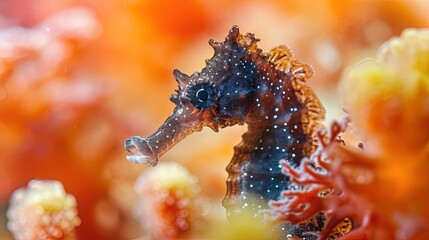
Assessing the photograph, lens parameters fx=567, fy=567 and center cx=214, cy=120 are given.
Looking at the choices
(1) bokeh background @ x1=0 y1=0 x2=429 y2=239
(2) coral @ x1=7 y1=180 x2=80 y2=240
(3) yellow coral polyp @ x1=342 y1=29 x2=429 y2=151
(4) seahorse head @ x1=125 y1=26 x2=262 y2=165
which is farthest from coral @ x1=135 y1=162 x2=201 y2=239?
(3) yellow coral polyp @ x1=342 y1=29 x2=429 y2=151

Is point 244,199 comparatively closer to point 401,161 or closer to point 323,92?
point 401,161

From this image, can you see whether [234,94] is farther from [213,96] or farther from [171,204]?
[171,204]

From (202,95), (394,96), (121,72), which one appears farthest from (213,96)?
(121,72)

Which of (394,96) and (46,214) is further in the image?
Result: (46,214)

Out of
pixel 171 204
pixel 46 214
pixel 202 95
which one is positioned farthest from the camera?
pixel 171 204

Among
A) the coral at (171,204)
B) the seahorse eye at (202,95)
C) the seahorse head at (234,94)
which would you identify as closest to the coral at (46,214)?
the coral at (171,204)

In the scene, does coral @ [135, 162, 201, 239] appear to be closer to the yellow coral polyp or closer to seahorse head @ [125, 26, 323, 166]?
seahorse head @ [125, 26, 323, 166]
